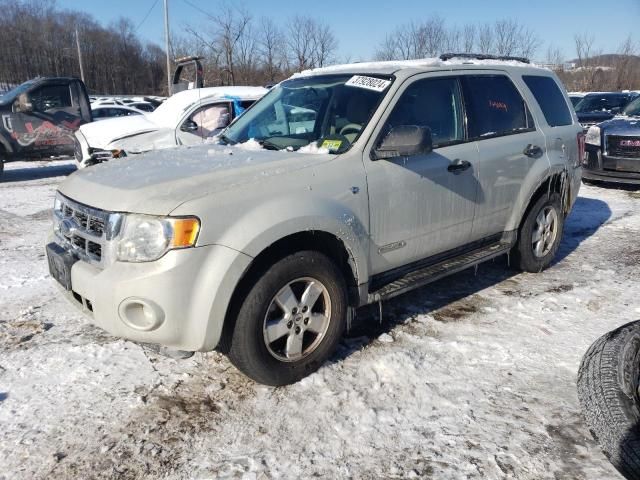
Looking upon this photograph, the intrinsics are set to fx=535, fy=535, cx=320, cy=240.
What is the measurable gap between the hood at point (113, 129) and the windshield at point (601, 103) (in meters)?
11.4

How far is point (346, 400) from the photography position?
3.06 m

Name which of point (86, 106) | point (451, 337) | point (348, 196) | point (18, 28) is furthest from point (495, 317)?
point (18, 28)

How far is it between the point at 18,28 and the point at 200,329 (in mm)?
81097

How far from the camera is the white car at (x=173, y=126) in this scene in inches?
328

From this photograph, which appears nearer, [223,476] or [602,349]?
[223,476]

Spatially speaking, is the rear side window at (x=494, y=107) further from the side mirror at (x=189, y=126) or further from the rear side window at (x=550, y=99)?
the side mirror at (x=189, y=126)

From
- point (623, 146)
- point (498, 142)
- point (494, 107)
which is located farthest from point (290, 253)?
point (623, 146)

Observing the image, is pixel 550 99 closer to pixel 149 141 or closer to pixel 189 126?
pixel 189 126

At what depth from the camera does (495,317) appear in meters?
4.18

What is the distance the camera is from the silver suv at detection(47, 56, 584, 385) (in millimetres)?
2729

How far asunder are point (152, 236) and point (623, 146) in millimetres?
8614

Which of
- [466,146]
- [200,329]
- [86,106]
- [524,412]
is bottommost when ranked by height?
[524,412]

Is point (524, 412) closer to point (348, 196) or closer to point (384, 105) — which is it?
point (348, 196)

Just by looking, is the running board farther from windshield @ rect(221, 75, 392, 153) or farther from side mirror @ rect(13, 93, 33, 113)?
side mirror @ rect(13, 93, 33, 113)
